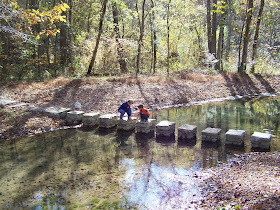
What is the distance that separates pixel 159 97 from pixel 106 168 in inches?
390

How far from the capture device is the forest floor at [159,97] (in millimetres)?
5508

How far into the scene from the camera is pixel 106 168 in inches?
291

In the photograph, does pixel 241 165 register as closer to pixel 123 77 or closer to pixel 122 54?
pixel 123 77

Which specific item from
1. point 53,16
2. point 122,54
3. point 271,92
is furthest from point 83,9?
point 271,92

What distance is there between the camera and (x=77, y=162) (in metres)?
7.87

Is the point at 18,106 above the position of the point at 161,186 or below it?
above

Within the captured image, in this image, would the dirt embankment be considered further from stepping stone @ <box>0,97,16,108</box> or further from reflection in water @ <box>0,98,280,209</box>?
reflection in water @ <box>0,98,280,209</box>

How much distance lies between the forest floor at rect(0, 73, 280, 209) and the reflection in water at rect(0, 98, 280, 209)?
29.2 inches

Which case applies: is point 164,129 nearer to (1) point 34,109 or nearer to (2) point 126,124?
(2) point 126,124

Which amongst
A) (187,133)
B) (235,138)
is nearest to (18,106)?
(187,133)

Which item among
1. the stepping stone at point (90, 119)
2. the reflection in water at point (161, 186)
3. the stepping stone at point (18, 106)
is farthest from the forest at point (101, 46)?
the reflection in water at point (161, 186)

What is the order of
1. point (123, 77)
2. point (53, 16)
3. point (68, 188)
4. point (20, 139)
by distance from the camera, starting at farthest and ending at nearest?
point (123, 77), point (20, 139), point (53, 16), point (68, 188)

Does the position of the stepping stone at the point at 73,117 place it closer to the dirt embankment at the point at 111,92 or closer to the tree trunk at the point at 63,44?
the dirt embankment at the point at 111,92

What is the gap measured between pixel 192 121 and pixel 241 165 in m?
5.66
